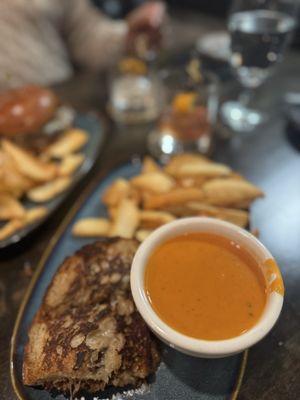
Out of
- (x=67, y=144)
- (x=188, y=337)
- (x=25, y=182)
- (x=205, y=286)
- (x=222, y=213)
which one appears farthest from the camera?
(x=67, y=144)

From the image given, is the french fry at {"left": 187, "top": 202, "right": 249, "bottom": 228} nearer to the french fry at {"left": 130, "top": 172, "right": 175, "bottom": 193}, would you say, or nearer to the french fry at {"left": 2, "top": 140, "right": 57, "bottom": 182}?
the french fry at {"left": 130, "top": 172, "right": 175, "bottom": 193}

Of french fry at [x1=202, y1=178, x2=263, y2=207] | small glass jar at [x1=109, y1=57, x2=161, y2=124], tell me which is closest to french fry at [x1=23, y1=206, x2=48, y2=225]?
french fry at [x1=202, y1=178, x2=263, y2=207]

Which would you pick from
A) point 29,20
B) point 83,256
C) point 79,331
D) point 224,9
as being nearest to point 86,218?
point 83,256

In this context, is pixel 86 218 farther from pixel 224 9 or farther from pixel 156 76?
pixel 224 9

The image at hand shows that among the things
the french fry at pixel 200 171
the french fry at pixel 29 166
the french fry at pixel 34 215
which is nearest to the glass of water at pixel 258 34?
the french fry at pixel 200 171

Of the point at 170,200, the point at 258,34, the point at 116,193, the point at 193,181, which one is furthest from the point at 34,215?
the point at 258,34

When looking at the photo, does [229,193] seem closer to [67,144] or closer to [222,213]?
[222,213]
